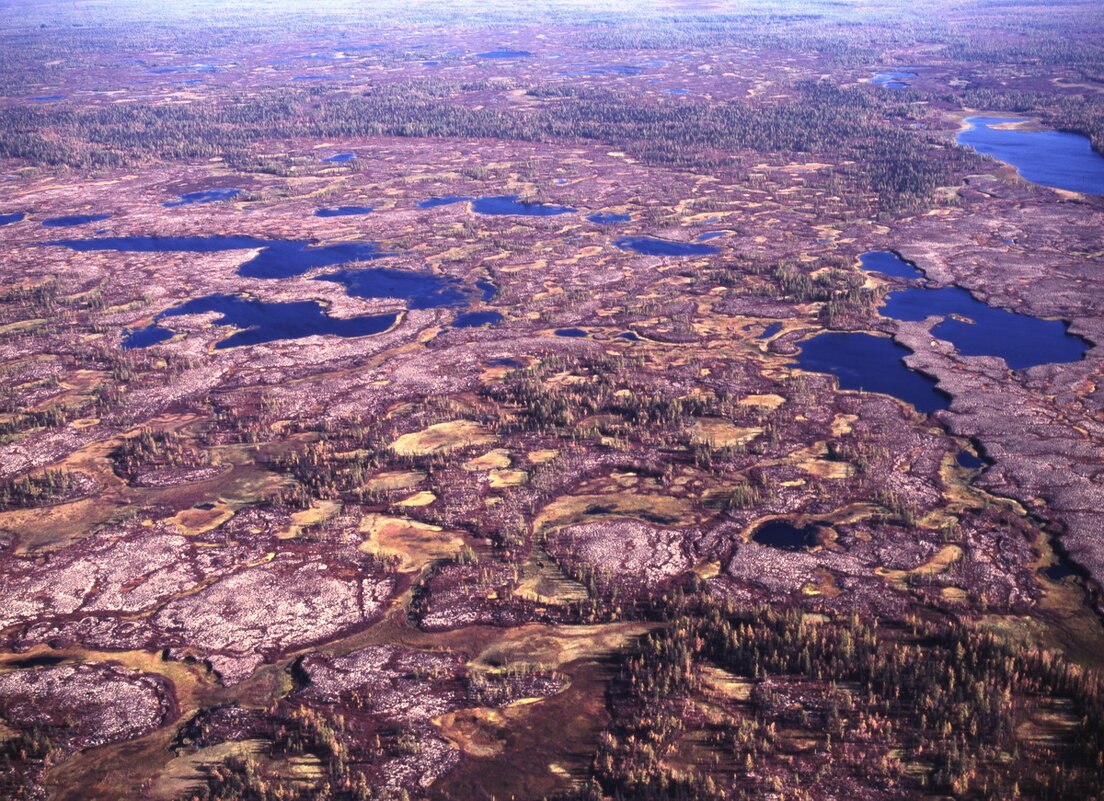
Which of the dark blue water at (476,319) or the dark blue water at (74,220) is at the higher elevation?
the dark blue water at (74,220)

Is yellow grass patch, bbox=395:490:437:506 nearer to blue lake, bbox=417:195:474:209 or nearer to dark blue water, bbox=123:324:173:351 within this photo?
dark blue water, bbox=123:324:173:351

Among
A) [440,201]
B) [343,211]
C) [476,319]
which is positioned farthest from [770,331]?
[343,211]

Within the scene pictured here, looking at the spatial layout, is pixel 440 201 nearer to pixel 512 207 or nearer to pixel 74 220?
pixel 512 207

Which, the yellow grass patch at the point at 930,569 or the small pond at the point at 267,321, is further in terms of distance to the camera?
the small pond at the point at 267,321

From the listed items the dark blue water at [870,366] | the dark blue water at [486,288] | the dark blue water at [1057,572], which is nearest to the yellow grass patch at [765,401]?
the dark blue water at [870,366]

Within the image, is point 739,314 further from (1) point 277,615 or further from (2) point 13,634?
(2) point 13,634

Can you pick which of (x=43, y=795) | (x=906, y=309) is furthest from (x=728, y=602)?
(x=906, y=309)

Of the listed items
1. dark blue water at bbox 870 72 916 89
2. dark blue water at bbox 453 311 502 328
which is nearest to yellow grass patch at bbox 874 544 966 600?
dark blue water at bbox 453 311 502 328

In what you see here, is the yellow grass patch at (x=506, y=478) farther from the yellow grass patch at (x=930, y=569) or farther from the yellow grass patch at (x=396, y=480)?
the yellow grass patch at (x=930, y=569)
